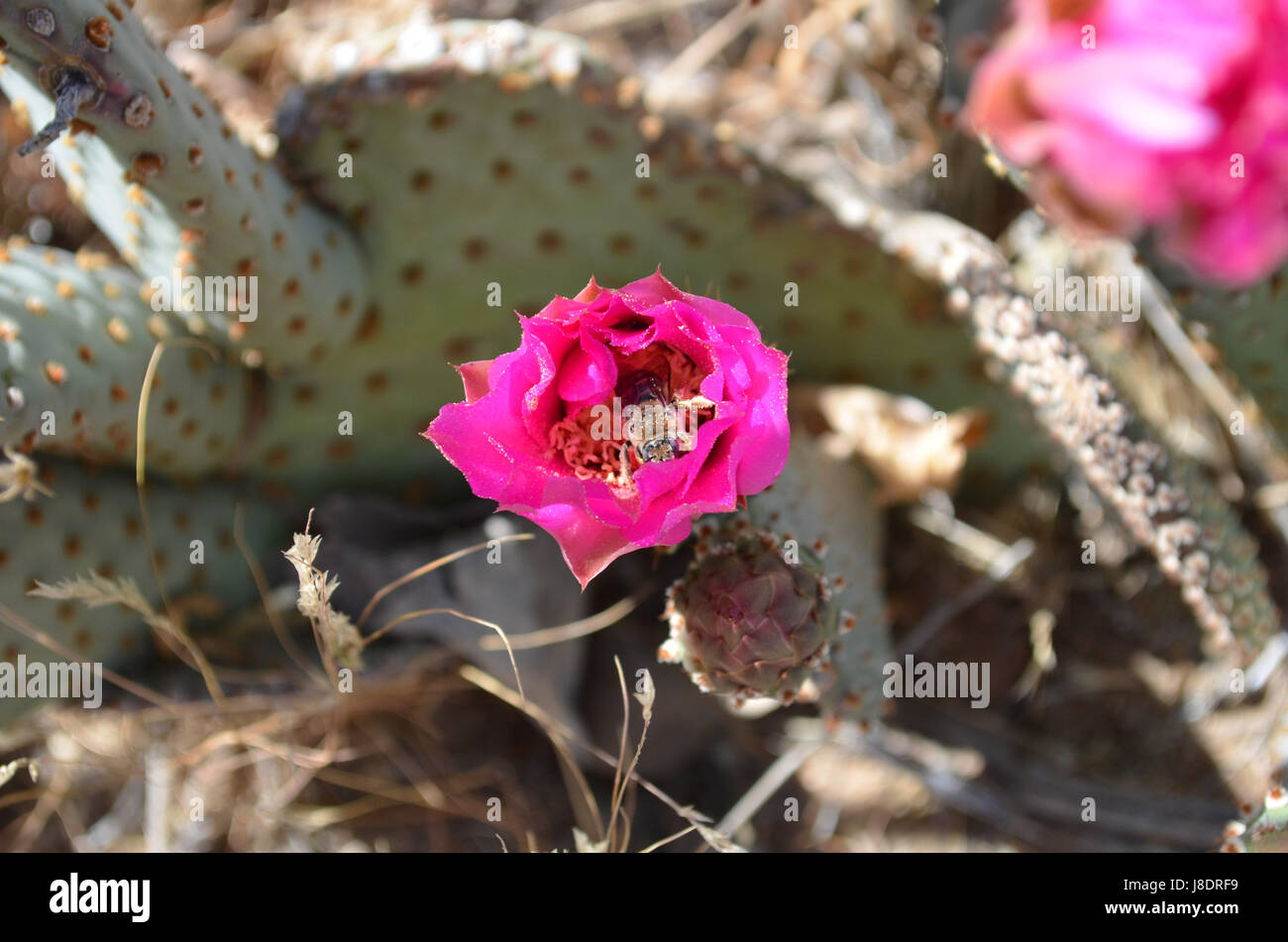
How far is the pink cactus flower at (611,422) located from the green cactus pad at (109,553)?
606 millimetres

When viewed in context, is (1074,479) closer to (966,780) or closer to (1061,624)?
(1061,624)

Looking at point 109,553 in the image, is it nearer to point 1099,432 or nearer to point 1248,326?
point 1099,432

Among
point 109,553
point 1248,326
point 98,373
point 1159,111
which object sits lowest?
point 109,553

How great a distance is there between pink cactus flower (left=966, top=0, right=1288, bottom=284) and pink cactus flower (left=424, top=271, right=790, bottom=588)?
9.7 inches

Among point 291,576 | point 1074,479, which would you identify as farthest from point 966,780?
point 291,576

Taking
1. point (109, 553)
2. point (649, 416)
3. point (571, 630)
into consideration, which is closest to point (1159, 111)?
point (649, 416)

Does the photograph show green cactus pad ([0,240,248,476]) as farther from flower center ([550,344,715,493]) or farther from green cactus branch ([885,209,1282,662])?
green cactus branch ([885,209,1282,662])

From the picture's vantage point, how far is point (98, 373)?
99cm

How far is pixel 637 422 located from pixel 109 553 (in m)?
0.76

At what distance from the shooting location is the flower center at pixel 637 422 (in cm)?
69

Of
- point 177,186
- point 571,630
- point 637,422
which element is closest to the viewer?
point 637,422

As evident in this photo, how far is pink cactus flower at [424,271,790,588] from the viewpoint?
682 millimetres

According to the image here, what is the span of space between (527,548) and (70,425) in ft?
1.71

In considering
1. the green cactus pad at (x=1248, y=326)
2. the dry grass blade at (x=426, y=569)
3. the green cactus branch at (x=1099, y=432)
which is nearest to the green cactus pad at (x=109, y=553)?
the dry grass blade at (x=426, y=569)
